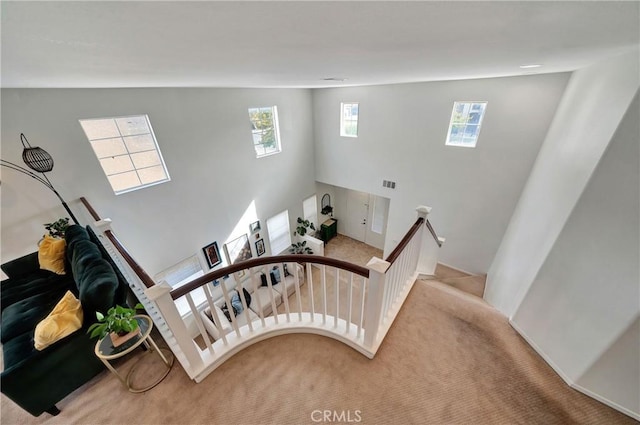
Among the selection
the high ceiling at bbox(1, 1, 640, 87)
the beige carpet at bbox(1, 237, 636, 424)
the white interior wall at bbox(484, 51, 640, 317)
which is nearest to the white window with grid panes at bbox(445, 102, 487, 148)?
the white interior wall at bbox(484, 51, 640, 317)

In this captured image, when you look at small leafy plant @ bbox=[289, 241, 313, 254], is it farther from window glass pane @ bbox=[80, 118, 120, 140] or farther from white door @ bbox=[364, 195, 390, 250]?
window glass pane @ bbox=[80, 118, 120, 140]

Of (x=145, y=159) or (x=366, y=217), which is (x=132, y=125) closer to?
(x=145, y=159)

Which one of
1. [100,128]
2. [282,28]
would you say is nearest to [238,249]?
[100,128]

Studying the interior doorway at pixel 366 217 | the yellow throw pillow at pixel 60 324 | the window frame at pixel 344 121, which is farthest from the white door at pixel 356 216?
the yellow throw pillow at pixel 60 324

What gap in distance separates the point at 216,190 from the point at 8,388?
139 inches

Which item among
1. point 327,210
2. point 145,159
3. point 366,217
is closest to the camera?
point 145,159

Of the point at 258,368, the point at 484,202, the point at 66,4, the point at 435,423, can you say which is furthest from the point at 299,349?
the point at 484,202

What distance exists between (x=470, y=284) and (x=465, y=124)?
302 cm

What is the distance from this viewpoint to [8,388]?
154 centimetres

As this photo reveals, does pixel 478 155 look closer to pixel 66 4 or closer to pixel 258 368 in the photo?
pixel 258 368

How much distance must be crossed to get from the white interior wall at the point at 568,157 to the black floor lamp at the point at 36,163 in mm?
5079

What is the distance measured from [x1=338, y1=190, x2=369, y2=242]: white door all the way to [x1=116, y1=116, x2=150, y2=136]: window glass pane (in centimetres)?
531

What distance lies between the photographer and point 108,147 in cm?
338

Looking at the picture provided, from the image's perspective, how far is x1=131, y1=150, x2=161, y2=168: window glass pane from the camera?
3.65m
